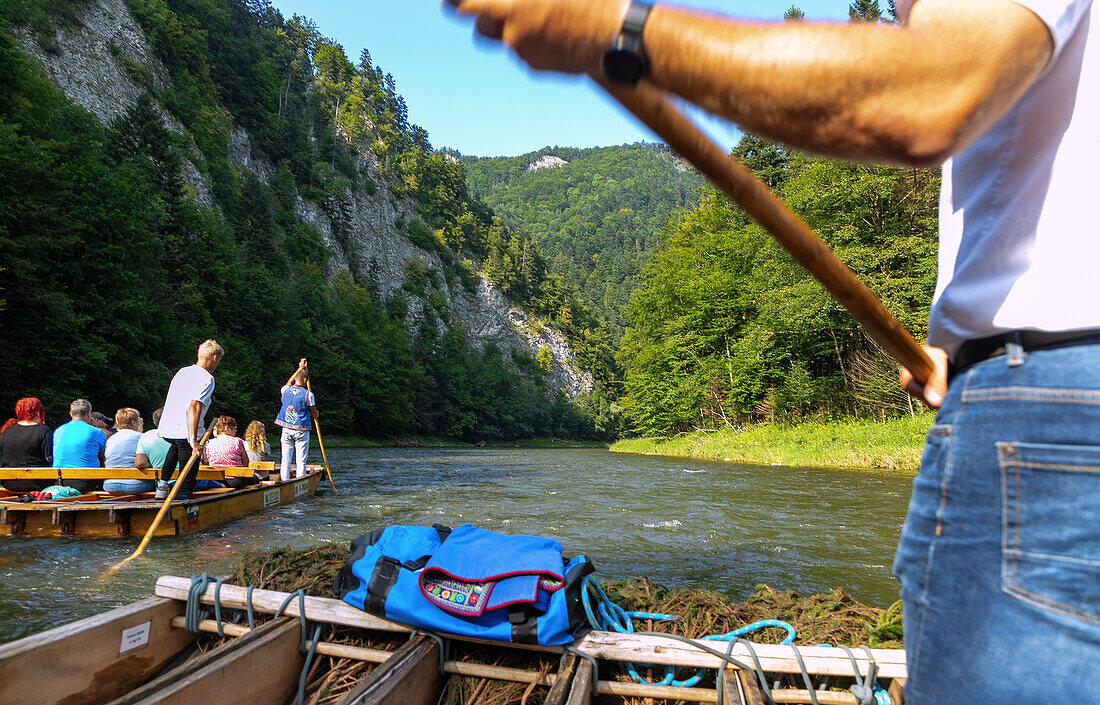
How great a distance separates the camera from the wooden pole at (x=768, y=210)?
0.91 meters

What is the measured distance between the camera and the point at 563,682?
2.17 m

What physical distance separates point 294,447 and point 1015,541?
11.8m

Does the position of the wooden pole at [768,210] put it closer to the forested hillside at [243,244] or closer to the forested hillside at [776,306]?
the forested hillside at [776,306]

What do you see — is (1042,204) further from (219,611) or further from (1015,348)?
(219,611)

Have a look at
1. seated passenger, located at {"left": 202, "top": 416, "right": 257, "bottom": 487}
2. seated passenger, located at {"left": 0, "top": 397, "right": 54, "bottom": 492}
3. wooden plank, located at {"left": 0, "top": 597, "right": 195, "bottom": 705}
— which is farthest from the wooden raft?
seated passenger, located at {"left": 202, "top": 416, "right": 257, "bottom": 487}

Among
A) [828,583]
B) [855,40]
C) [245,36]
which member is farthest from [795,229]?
[245,36]

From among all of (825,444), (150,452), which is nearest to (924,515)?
(150,452)

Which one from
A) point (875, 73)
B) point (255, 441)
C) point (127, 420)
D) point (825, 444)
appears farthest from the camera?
point (825, 444)

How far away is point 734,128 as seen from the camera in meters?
0.84

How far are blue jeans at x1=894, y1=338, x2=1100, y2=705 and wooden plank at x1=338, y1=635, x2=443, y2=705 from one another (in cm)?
162

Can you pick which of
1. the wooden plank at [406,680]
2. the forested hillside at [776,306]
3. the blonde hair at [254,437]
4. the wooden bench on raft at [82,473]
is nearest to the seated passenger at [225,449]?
the wooden bench on raft at [82,473]

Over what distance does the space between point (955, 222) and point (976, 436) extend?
14.2 inches

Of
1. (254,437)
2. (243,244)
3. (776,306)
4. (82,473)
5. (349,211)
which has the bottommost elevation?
(82,473)

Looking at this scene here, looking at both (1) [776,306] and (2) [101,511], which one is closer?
(2) [101,511]
